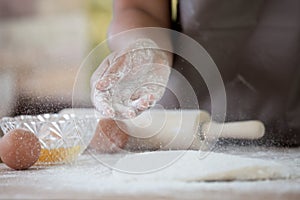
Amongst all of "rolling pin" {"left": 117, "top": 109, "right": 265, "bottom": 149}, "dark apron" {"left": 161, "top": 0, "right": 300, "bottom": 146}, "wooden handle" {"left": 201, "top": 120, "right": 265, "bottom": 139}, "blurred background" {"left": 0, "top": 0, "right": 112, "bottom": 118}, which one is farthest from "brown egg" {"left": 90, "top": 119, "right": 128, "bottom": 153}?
"blurred background" {"left": 0, "top": 0, "right": 112, "bottom": 118}

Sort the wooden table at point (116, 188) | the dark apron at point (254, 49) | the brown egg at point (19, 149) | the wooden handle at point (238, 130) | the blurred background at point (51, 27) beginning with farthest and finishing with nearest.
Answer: the blurred background at point (51, 27) < the dark apron at point (254, 49) < the wooden handle at point (238, 130) < the brown egg at point (19, 149) < the wooden table at point (116, 188)

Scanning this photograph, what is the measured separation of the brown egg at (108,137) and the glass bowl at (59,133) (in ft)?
0.04

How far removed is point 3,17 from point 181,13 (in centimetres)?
157

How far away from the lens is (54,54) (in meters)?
2.58

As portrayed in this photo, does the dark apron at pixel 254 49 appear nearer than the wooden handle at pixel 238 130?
No

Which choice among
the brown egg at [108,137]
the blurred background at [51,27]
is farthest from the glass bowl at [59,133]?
the blurred background at [51,27]

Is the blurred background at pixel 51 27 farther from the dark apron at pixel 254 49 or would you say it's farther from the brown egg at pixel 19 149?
the brown egg at pixel 19 149

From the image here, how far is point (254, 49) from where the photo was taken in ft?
3.92

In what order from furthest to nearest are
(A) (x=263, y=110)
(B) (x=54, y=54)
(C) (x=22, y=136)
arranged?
(B) (x=54, y=54), (A) (x=263, y=110), (C) (x=22, y=136)

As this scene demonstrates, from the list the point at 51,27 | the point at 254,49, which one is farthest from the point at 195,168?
the point at 51,27

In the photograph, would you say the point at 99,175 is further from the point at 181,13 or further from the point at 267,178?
the point at 181,13

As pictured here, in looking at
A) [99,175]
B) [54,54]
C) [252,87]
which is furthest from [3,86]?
[54,54]

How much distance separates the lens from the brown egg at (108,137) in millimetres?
859

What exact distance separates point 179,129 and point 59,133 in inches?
6.8
